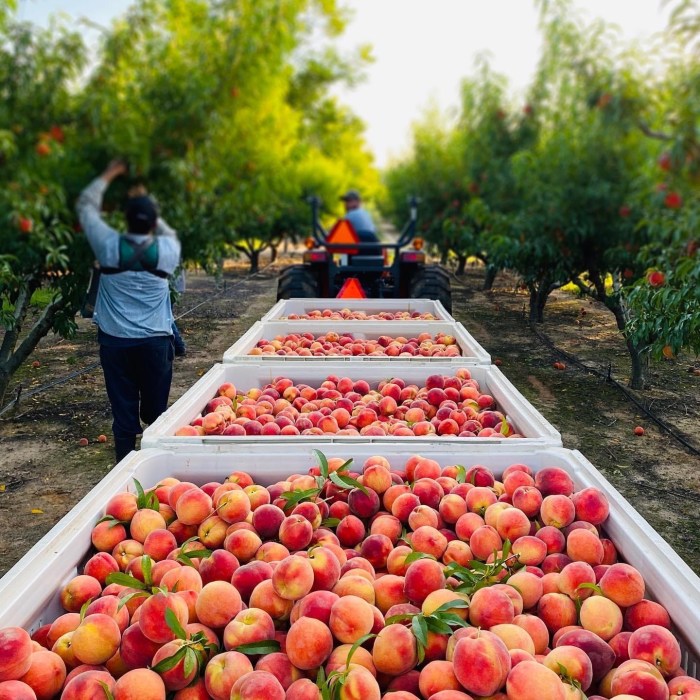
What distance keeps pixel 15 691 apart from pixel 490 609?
3.14 ft

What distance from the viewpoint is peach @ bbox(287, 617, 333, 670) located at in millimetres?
1311

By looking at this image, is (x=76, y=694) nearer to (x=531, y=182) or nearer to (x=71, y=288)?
(x=71, y=288)

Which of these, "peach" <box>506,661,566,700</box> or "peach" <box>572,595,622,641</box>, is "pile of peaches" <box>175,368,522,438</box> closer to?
"peach" <box>572,595,622,641</box>

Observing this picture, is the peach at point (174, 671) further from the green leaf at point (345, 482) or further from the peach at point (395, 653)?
the green leaf at point (345, 482)

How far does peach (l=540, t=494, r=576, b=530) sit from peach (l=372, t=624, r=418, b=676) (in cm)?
66

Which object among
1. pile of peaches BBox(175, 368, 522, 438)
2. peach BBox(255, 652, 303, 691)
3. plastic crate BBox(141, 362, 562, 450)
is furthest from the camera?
pile of peaches BBox(175, 368, 522, 438)

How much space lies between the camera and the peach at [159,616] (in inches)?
52.5

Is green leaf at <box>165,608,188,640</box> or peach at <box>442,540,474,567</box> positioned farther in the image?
peach at <box>442,540,474,567</box>

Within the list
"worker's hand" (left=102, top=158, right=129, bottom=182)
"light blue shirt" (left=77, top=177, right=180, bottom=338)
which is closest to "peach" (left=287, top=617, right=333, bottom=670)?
"worker's hand" (left=102, top=158, right=129, bottom=182)

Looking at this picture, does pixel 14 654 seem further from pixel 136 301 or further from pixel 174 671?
pixel 136 301

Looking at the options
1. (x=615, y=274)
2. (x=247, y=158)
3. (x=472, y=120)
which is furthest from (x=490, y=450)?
(x=472, y=120)

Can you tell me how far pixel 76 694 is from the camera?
1.23 m

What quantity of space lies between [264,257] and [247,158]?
23.6 metres

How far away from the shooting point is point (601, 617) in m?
1.46
